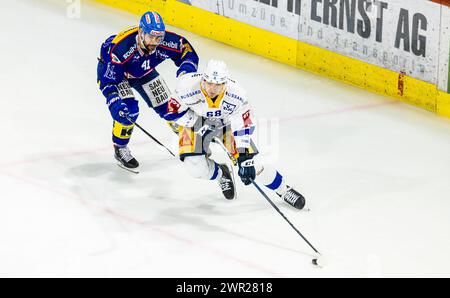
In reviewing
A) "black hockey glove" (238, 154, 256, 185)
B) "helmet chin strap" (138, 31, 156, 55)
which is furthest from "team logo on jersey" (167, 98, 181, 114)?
"helmet chin strap" (138, 31, 156, 55)

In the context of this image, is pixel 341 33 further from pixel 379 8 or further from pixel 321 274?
pixel 321 274

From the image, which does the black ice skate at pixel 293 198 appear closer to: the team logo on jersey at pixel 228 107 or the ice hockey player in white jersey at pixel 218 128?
the ice hockey player in white jersey at pixel 218 128

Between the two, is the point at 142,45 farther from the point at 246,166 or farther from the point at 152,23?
the point at 246,166

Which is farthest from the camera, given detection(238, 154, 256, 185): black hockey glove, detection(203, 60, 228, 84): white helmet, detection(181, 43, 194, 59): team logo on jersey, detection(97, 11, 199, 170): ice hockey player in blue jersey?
detection(181, 43, 194, 59): team logo on jersey

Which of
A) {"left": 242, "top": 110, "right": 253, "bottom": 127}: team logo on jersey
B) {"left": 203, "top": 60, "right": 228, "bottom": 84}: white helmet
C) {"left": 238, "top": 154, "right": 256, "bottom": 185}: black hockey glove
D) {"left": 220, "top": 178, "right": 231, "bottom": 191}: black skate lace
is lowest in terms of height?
{"left": 220, "top": 178, "right": 231, "bottom": 191}: black skate lace

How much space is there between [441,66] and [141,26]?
2.91m

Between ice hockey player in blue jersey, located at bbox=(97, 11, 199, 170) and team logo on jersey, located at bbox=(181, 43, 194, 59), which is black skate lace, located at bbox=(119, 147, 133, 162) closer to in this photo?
ice hockey player in blue jersey, located at bbox=(97, 11, 199, 170)

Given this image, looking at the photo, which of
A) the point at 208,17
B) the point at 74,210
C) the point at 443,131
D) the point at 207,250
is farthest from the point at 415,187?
the point at 208,17

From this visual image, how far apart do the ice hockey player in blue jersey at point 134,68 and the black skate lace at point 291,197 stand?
1.22 m

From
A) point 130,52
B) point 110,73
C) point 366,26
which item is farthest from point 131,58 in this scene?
point 366,26

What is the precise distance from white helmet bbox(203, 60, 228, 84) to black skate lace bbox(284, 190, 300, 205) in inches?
41.2

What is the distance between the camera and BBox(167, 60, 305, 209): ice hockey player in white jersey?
8.06m

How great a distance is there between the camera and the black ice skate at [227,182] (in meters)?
8.56

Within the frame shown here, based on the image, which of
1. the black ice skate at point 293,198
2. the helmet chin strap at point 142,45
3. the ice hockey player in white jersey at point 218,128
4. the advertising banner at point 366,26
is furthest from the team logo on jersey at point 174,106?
the advertising banner at point 366,26
